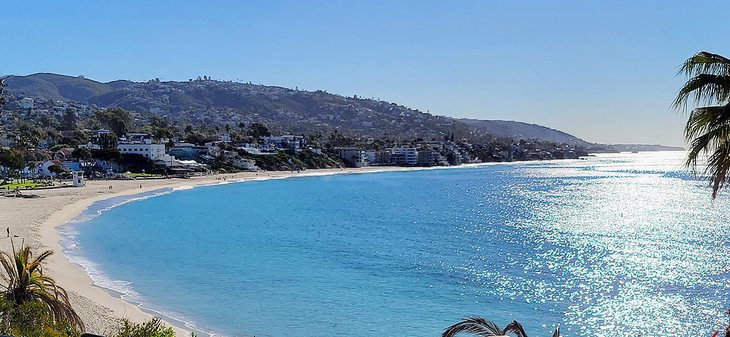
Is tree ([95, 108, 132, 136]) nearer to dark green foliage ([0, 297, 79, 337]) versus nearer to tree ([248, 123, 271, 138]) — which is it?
tree ([248, 123, 271, 138])

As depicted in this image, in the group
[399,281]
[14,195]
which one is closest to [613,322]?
[399,281]

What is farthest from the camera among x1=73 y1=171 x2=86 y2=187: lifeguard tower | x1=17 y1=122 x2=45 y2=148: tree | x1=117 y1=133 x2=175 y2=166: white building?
x1=117 y1=133 x2=175 y2=166: white building

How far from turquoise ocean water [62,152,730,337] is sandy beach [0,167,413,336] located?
0.90 metres

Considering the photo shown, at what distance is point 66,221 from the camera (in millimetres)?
39594

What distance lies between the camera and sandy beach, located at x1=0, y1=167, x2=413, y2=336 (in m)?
17.4

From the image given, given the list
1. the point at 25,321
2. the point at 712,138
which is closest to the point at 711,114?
the point at 712,138

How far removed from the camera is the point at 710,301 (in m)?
21.1

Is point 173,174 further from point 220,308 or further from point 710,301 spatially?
point 710,301

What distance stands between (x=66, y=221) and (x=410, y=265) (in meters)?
24.6

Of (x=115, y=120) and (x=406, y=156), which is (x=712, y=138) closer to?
(x=115, y=120)

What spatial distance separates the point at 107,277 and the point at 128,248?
309 inches

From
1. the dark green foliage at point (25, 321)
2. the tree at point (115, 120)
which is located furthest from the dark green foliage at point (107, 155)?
the dark green foliage at point (25, 321)

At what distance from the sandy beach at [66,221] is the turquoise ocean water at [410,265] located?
0.90 meters

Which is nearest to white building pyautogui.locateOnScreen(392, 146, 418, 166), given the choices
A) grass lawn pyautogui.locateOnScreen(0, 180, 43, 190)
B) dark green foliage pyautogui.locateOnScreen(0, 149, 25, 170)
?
grass lawn pyautogui.locateOnScreen(0, 180, 43, 190)
